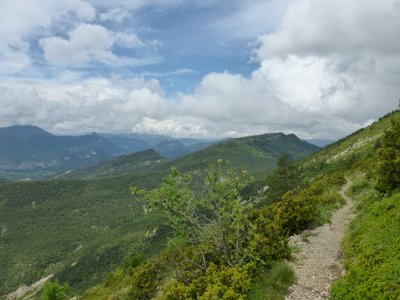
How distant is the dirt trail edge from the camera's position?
598 inches

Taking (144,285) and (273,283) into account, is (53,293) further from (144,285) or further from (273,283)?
(273,283)

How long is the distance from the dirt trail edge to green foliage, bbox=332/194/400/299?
90 centimetres

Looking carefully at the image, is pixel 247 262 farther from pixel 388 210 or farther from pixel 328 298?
pixel 388 210

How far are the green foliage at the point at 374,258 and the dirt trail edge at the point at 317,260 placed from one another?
90cm

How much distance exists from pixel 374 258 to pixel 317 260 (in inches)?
183

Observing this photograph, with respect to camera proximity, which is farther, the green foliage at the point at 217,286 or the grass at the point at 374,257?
the green foliage at the point at 217,286

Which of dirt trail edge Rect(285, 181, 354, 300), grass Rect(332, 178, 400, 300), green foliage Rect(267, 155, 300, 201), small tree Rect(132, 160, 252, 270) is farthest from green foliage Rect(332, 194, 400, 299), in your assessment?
green foliage Rect(267, 155, 300, 201)

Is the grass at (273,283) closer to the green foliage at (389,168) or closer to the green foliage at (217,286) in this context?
the green foliage at (217,286)

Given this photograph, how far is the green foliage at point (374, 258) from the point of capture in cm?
1256

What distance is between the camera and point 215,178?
16828 millimetres

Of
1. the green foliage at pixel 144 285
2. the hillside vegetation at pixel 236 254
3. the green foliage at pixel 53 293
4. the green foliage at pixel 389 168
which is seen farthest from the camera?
the green foliage at pixel 53 293

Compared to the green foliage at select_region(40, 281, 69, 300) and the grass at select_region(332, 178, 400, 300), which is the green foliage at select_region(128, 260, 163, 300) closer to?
the grass at select_region(332, 178, 400, 300)


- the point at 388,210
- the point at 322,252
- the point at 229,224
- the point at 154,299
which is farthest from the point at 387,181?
the point at 154,299

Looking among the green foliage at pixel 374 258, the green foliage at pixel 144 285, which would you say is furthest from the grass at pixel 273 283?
the green foliage at pixel 144 285
